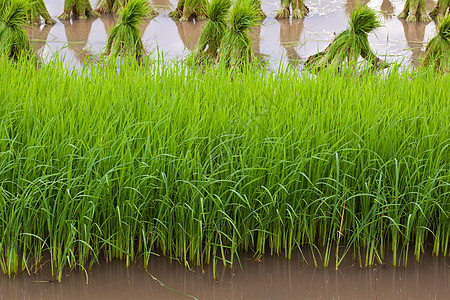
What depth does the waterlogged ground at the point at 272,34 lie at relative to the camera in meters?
4.96

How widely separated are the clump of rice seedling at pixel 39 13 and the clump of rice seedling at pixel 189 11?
1.16 metres

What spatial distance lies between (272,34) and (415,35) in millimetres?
1301

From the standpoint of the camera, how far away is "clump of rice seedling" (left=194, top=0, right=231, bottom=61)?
4.02 meters

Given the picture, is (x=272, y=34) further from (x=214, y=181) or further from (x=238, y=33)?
(x=214, y=181)

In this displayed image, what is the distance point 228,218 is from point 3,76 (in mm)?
1428

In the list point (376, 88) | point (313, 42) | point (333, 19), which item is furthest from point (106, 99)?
point (333, 19)

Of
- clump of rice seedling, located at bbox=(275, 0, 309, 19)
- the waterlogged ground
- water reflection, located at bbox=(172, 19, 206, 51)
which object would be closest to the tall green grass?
the waterlogged ground

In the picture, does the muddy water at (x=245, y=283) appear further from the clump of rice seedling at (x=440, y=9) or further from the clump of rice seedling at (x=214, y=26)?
the clump of rice seedling at (x=440, y=9)

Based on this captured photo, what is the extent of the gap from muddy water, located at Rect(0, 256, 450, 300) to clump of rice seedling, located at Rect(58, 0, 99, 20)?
3.96 metres

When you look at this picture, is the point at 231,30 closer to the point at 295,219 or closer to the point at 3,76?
the point at 3,76

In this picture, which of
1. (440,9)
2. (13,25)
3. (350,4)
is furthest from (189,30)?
(440,9)

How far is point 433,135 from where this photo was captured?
7.95ft

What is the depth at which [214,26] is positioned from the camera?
406cm

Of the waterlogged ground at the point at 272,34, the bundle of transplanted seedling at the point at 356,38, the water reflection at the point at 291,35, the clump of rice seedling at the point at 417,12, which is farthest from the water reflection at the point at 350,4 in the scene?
the bundle of transplanted seedling at the point at 356,38
